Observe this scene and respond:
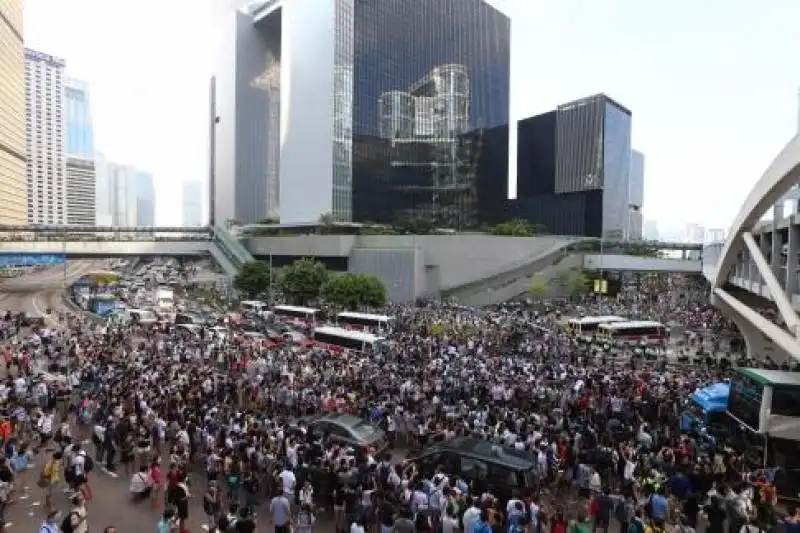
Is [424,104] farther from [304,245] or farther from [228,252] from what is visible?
[228,252]

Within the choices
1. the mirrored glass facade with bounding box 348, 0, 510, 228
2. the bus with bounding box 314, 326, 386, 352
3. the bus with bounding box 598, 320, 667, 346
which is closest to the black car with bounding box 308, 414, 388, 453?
the bus with bounding box 314, 326, 386, 352

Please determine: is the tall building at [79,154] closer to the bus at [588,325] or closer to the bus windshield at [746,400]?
the bus at [588,325]

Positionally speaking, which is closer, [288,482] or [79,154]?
[288,482]

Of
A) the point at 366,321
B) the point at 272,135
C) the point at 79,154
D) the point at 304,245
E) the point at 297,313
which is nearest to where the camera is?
the point at 366,321

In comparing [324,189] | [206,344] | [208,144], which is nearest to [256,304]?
[206,344]

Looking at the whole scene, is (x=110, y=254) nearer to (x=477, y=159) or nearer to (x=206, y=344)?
(x=206, y=344)

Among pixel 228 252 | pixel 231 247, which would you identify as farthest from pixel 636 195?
pixel 228 252

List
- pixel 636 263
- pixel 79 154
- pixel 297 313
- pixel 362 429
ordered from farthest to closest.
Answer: pixel 79 154, pixel 636 263, pixel 297 313, pixel 362 429

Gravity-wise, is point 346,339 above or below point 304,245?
below
